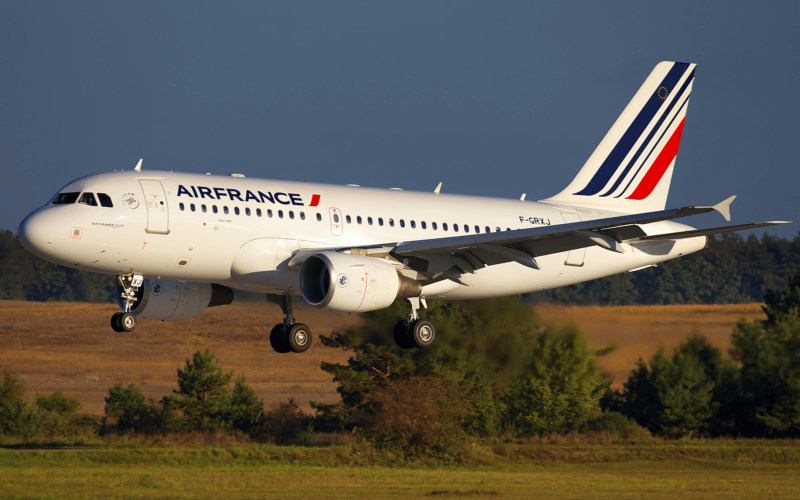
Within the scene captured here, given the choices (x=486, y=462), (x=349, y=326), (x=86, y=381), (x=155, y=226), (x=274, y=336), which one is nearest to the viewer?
(x=155, y=226)

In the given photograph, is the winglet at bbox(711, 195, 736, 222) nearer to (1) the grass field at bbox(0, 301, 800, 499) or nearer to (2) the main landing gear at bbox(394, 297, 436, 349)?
(2) the main landing gear at bbox(394, 297, 436, 349)

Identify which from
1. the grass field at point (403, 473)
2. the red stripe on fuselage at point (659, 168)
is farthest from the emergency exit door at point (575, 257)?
the grass field at point (403, 473)

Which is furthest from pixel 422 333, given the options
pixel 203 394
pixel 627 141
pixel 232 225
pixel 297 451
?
pixel 203 394

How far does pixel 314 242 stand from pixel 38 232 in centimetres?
741

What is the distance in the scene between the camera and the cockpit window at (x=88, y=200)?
82.1 ft

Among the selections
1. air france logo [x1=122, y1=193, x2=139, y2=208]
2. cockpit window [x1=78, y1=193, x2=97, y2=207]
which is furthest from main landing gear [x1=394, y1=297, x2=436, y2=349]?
cockpit window [x1=78, y1=193, x2=97, y2=207]

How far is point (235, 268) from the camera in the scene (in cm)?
Result: 2653

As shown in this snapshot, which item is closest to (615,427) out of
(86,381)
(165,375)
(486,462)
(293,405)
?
(486,462)

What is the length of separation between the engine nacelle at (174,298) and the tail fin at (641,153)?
13.0m

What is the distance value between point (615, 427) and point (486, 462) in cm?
1198

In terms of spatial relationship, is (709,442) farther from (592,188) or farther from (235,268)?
(235,268)

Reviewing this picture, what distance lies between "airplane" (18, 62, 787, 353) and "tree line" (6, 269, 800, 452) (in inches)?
694

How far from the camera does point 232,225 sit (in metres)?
26.3

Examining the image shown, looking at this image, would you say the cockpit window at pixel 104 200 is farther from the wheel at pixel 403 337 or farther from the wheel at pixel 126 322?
the wheel at pixel 403 337
